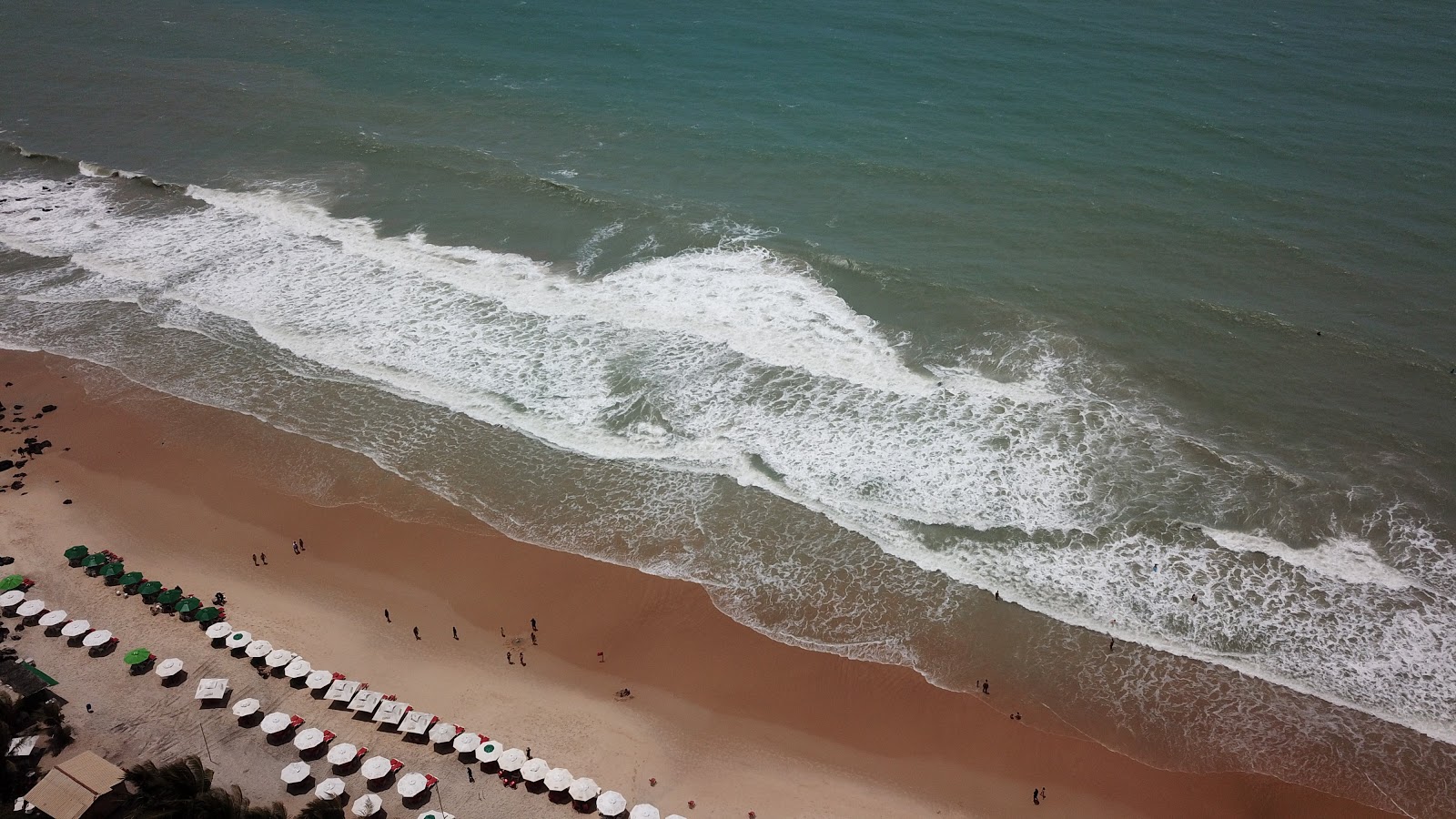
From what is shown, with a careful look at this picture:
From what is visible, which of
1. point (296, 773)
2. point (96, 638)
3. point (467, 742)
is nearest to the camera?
point (296, 773)

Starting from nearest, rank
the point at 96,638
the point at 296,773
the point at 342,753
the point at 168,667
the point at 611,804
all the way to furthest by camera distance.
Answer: the point at 611,804 < the point at 296,773 < the point at 342,753 < the point at 168,667 < the point at 96,638

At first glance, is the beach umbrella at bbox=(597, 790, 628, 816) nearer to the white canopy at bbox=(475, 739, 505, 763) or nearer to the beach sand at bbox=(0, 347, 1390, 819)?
the beach sand at bbox=(0, 347, 1390, 819)

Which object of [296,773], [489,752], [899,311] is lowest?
[296,773]

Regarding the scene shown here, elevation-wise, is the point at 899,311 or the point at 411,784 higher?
the point at 899,311

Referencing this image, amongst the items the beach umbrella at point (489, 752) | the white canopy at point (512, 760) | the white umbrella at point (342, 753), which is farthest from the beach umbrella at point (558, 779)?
the white umbrella at point (342, 753)

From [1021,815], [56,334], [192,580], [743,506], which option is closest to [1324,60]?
[743,506]

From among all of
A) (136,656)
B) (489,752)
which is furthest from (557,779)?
(136,656)

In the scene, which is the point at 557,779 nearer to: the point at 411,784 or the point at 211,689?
the point at 411,784
